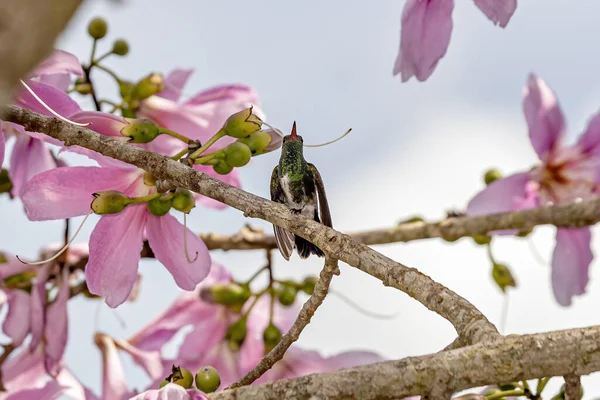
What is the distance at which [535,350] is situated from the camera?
66 centimetres

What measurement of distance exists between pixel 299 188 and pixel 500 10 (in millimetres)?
418

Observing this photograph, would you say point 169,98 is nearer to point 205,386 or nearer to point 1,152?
point 1,152

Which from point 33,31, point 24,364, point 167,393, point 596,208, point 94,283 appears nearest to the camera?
point 33,31

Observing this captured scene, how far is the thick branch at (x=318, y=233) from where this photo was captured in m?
0.72

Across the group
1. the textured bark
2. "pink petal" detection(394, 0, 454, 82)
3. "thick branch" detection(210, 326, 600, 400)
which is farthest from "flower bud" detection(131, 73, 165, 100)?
the textured bark

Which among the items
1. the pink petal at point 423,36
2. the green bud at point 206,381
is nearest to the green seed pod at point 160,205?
the green bud at point 206,381

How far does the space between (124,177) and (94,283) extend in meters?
0.17

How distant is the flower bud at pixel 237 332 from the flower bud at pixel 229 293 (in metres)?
0.04

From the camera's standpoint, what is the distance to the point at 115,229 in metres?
1.11

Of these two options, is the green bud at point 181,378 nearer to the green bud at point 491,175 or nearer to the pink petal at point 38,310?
the pink petal at point 38,310

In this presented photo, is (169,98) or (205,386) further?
(169,98)

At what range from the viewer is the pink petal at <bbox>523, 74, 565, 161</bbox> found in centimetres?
160

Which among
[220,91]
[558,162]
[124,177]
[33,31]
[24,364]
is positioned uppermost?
[558,162]

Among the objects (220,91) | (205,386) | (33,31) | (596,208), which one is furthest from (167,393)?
(596,208)
